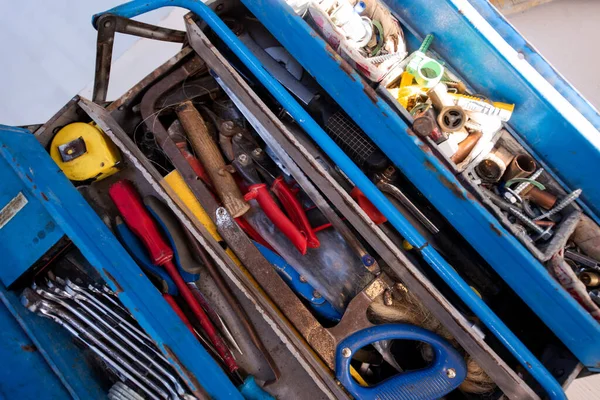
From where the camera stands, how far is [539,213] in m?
1.11

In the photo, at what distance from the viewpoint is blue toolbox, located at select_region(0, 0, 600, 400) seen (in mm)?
959

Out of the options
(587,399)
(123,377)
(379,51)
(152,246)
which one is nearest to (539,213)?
(379,51)

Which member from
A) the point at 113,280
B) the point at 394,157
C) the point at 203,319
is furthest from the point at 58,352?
the point at 394,157

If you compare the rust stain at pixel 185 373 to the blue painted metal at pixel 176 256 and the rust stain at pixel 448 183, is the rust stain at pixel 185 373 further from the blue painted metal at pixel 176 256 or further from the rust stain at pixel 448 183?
the rust stain at pixel 448 183

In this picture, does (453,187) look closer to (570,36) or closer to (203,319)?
(203,319)

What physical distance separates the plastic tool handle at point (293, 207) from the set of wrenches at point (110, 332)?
430mm

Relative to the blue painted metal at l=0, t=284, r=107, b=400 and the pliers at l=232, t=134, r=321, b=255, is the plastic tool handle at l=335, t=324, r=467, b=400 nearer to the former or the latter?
the pliers at l=232, t=134, r=321, b=255

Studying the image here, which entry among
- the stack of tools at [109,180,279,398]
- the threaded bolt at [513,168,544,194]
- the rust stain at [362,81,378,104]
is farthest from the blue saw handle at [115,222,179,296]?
the threaded bolt at [513,168,544,194]

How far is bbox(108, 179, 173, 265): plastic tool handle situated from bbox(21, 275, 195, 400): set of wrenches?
0.50 ft

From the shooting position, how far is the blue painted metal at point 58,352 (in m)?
0.99

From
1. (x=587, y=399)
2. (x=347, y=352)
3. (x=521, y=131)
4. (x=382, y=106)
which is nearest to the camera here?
(x=347, y=352)

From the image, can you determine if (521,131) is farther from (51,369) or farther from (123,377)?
(51,369)

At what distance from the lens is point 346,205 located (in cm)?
97

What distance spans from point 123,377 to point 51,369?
0.51 ft
